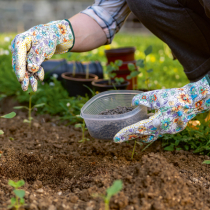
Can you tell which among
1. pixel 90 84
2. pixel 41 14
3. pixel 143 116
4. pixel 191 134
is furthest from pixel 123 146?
pixel 41 14

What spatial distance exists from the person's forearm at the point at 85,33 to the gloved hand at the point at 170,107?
507 millimetres

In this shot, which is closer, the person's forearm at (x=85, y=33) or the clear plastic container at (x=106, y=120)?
the clear plastic container at (x=106, y=120)

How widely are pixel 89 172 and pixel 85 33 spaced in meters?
0.78

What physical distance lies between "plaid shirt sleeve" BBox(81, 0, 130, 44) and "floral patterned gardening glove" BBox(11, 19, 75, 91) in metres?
0.22

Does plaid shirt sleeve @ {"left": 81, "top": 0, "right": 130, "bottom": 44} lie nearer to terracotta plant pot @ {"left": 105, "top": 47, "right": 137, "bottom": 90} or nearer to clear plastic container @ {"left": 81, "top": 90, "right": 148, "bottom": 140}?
clear plastic container @ {"left": 81, "top": 90, "right": 148, "bottom": 140}

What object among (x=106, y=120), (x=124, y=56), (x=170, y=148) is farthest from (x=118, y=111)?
(x=124, y=56)

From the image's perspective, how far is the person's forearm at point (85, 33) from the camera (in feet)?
4.94

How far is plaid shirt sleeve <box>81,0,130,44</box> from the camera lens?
1587mm

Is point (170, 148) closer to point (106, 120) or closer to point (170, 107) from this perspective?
point (170, 107)

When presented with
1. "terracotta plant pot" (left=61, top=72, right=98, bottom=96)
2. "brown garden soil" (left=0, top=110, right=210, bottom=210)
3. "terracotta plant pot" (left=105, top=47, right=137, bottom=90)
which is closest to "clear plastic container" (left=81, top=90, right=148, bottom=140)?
"brown garden soil" (left=0, top=110, right=210, bottom=210)

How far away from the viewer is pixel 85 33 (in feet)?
5.04

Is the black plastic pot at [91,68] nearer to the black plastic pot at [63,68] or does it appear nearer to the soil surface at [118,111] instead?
the black plastic pot at [63,68]

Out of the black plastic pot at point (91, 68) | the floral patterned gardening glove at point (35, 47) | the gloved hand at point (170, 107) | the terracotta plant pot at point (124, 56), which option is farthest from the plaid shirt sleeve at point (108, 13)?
the black plastic pot at point (91, 68)

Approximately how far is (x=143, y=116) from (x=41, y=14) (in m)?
7.02
